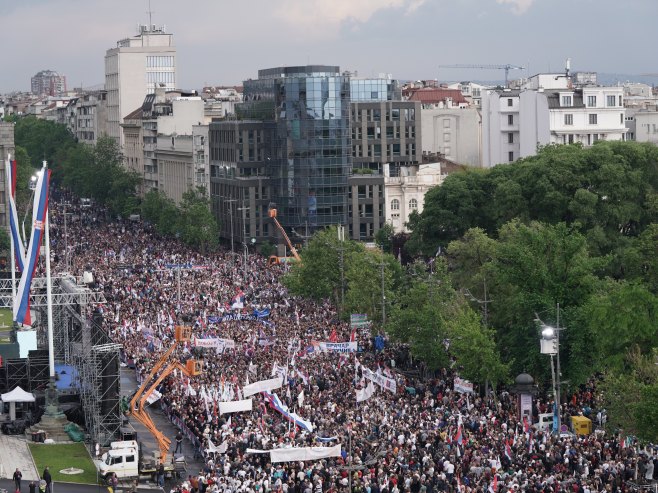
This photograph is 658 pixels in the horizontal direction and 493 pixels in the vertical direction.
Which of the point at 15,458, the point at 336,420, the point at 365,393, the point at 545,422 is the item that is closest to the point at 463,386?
the point at 365,393

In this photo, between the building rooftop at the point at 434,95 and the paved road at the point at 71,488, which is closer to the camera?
the paved road at the point at 71,488

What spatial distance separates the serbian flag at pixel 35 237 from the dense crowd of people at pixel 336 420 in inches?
285

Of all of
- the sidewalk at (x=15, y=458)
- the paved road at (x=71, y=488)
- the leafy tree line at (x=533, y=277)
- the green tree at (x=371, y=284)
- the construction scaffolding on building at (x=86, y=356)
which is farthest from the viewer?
the green tree at (x=371, y=284)

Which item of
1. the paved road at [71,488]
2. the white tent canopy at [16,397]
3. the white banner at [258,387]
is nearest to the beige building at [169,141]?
the white tent canopy at [16,397]

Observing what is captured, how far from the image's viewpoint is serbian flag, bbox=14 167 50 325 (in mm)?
61969

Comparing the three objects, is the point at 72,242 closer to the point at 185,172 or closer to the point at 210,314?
the point at 185,172

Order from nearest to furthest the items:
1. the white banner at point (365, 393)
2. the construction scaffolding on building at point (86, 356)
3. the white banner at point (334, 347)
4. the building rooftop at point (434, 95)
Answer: the white banner at point (365, 393) → the construction scaffolding on building at point (86, 356) → the white banner at point (334, 347) → the building rooftop at point (434, 95)

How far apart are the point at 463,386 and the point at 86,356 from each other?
15.1m

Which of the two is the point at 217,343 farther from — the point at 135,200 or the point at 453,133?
the point at 135,200

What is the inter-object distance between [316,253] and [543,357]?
32623mm

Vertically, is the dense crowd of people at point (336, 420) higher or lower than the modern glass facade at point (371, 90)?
lower

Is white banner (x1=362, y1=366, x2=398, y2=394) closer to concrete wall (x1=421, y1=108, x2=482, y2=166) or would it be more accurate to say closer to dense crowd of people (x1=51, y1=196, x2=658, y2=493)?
dense crowd of people (x1=51, y1=196, x2=658, y2=493)

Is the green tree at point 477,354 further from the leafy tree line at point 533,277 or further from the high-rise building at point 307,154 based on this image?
the high-rise building at point 307,154

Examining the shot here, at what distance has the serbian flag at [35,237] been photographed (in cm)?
6197
